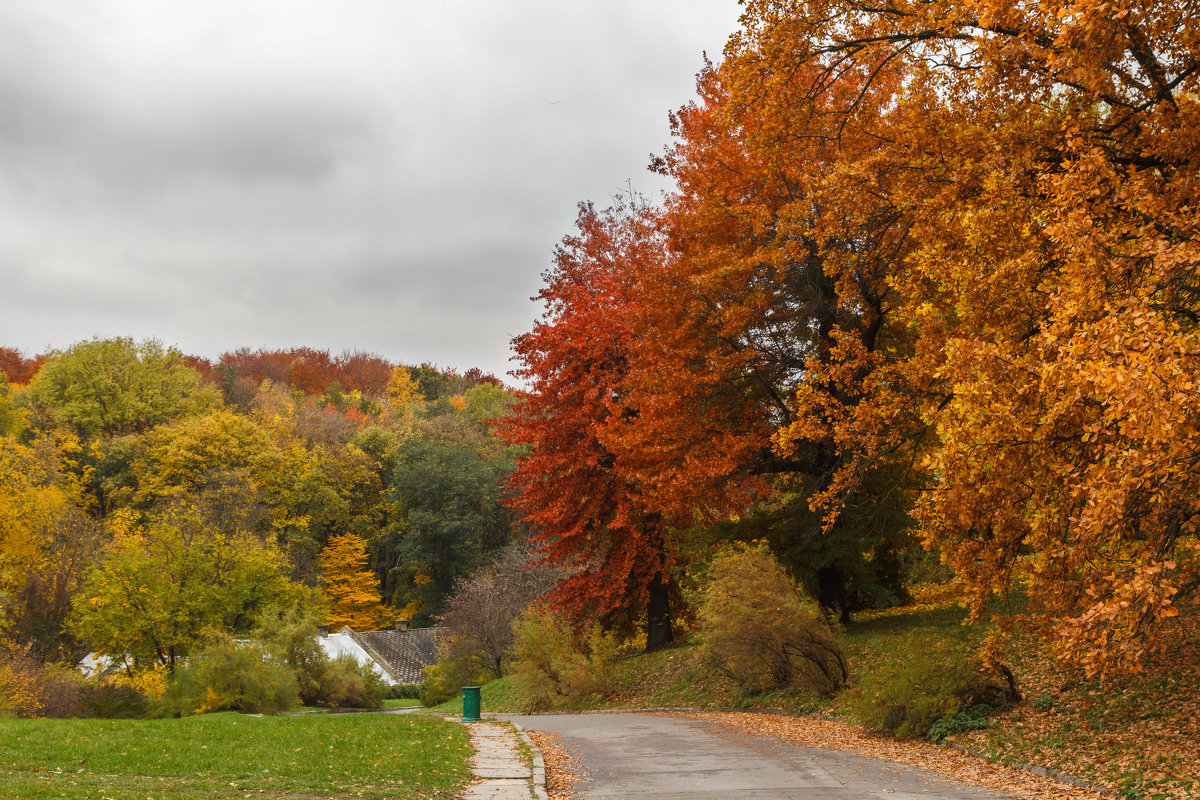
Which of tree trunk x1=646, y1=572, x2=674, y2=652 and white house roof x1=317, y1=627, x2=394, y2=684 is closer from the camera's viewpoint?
tree trunk x1=646, y1=572, x2=674, y2=652

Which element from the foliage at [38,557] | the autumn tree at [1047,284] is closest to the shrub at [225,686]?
the foliage at [38,557]

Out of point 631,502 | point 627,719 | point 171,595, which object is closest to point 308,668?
point 171,595

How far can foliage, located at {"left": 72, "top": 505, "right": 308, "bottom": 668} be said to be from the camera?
29.4 meters

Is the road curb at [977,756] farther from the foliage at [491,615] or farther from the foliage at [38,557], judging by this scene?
the foliage at [38,557]

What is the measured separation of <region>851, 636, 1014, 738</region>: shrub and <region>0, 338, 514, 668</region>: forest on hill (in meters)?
20.3

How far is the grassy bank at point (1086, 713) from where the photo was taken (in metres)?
8.31

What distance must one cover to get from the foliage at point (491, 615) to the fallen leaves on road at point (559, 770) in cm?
1870

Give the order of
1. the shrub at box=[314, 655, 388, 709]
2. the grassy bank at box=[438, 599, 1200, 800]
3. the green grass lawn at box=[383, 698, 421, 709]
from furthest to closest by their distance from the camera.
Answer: the green grass lawn at box=[383, 698, 421, 709]
the shrub at box=[314, 655, 388, 709]
the grassy bank at box=[438, 599, 1200, 800]

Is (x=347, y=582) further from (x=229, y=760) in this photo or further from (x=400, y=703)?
(x=229, y=760)

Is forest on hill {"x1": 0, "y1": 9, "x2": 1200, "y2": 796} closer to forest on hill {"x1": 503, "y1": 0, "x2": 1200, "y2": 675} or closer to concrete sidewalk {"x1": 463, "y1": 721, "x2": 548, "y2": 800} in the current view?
forest on hill {"x1": 503, "y1": 0, "x2": 1200, "y2": 675}

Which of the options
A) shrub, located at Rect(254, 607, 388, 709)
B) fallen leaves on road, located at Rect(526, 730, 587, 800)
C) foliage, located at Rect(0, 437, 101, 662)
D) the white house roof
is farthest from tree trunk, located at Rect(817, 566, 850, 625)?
the white house roof

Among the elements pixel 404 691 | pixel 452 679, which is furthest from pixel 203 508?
pixel 452 679

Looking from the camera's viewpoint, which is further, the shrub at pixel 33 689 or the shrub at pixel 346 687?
the shrub at pixel 346 687

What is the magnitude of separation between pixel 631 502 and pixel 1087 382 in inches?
636
